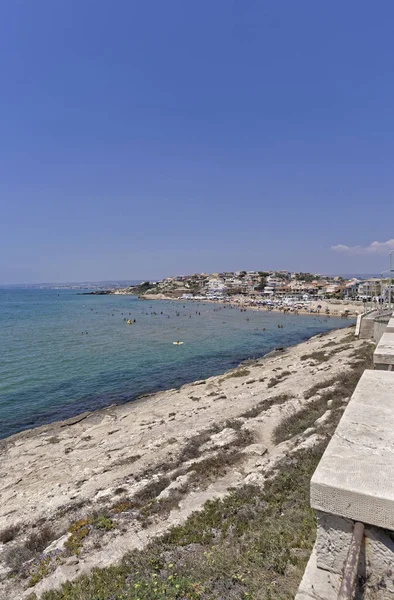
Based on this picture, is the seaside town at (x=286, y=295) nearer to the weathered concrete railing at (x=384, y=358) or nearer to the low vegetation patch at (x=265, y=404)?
the low vegetation patch at (x=265, y=404)

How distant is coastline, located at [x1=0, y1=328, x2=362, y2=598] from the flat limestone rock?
532 centimetres

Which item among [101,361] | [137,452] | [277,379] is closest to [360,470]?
[137,452]

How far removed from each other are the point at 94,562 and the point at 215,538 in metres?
2.34

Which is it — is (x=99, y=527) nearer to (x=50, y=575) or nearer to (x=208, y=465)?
(x=50, y=575)

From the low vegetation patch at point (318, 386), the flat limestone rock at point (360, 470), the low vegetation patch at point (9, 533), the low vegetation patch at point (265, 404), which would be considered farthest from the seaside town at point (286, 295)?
the flat limestone rock at point (360, 470)

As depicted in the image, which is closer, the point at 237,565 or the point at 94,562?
the point at 237,565

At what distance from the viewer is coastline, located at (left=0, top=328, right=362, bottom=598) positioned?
7.20m

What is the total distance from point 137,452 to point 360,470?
1146 cm

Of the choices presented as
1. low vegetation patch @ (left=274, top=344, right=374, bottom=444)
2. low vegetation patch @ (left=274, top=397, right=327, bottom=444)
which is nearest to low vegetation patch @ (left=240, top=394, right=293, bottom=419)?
low vegetation patch @ (left=274, top=344, right=374, bottom=444)

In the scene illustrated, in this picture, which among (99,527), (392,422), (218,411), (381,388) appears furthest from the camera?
(218,411)

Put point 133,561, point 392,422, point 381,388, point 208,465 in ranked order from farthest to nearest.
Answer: point 208,465
point 133,561
point 381,388
point 392,422

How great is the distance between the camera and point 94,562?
234 inches

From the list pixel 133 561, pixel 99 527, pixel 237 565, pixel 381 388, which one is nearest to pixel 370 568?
pixel 381 388

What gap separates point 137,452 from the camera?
1227 centimetres
